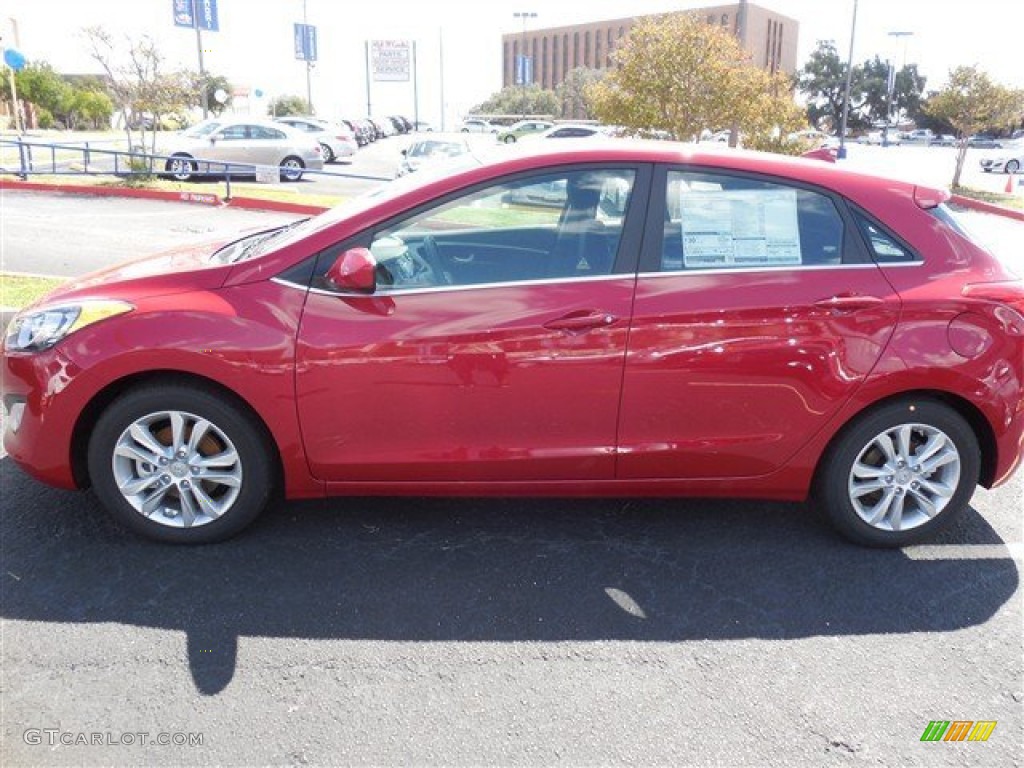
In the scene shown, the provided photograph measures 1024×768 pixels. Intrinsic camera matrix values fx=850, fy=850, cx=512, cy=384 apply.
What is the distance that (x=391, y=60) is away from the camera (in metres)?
80.1

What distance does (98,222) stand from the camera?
13664 millimetres

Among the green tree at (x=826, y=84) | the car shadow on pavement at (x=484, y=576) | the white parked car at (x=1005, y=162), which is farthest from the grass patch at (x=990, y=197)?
the green tree at (x=826, y=84)

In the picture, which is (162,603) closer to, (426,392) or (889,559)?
(426,392)

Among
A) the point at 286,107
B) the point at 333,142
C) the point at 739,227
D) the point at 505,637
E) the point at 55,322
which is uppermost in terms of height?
the point at 286,107

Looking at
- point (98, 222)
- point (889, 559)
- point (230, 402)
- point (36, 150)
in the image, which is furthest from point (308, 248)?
point (36, 150)

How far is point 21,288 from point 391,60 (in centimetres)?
7861

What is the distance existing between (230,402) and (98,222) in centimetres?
1190

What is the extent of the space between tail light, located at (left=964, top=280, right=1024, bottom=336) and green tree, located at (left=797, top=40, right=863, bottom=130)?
9360cm

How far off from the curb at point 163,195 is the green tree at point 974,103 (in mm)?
19752

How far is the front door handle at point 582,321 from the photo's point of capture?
3.35m

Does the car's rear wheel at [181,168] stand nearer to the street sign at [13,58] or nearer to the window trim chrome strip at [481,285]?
the street sign at [13,58]

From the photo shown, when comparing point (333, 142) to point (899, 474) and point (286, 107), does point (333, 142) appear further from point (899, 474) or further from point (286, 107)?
point (286, 107)

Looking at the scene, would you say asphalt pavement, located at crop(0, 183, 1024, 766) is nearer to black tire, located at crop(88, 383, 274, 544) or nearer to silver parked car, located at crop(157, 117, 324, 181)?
black tire, located at crop(88, 383, 274, 544)

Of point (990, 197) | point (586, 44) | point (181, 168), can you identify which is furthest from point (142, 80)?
point (586, 44)
